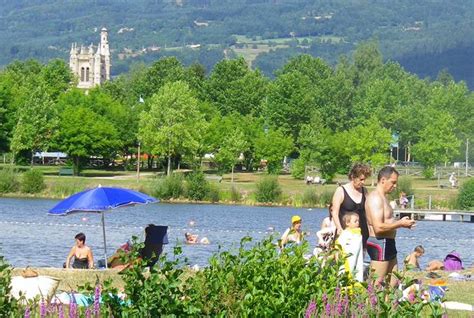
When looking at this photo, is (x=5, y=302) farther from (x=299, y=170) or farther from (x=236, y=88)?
(x=236, y=88)

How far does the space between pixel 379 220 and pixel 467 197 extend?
209 ft

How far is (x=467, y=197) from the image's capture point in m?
77.2

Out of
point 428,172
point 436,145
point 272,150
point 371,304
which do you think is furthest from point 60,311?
point 436,145

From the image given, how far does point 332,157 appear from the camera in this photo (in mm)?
94812

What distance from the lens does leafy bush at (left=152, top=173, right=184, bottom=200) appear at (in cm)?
7319

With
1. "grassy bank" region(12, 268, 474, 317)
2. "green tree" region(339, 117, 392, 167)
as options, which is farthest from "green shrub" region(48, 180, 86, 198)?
"grassy bank" region(12, 268, 474, 317)

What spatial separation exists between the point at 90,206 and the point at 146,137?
6877 centimetres

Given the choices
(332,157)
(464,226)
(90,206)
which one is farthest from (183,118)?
A: (90,206)

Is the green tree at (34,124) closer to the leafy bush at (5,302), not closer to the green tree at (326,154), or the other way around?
the green tree at (326,154)

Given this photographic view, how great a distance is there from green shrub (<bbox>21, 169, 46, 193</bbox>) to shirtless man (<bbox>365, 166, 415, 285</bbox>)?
5952cm

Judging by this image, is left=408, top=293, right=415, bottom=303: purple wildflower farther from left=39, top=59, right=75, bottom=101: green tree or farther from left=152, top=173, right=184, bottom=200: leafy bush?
left=39, top=59, right=75, bottom=101: green tree

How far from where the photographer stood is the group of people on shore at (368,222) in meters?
14.6

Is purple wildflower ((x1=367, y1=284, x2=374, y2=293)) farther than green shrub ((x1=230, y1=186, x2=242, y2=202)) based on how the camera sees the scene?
No

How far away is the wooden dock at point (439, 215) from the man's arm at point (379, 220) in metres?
53.9
